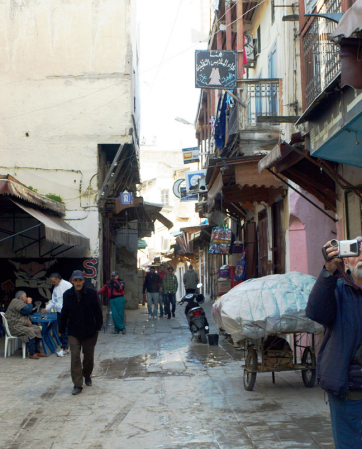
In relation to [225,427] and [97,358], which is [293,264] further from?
[225,427]

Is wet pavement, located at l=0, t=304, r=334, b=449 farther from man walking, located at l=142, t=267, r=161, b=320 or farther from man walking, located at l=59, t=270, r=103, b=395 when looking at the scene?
man walking, located at l=142, t=267, r=161, b=320

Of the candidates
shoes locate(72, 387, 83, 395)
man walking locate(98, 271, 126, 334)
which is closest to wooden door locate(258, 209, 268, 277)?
man walking locate(98, 271, 126, 334)

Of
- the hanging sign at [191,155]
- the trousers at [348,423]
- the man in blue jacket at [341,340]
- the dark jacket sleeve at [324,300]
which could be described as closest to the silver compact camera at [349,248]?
the man in blue jacket at [341,340]

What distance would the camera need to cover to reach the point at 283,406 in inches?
251

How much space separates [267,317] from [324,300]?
360 centimetres

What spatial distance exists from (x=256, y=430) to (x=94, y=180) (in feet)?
42.4

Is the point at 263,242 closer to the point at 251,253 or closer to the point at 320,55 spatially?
the point at 251,253

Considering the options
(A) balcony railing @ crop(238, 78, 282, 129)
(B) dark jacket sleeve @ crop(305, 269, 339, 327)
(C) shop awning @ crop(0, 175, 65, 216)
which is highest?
(A) balcony railing @ crop(238, 78, 282, 129)

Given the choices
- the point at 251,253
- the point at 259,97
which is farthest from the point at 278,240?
the point at 259,97

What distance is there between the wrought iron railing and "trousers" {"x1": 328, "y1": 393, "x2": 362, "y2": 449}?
4165 millimetres

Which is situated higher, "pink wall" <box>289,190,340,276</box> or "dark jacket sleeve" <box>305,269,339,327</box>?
"pink wall" <box>289,190,340,276</box>

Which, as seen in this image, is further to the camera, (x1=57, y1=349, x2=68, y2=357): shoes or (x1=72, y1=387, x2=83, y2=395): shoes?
(x1=57, y1=349, x2=68, y2=357): shoes

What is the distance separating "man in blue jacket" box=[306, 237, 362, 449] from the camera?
3.12 m

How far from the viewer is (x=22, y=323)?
10539mm
